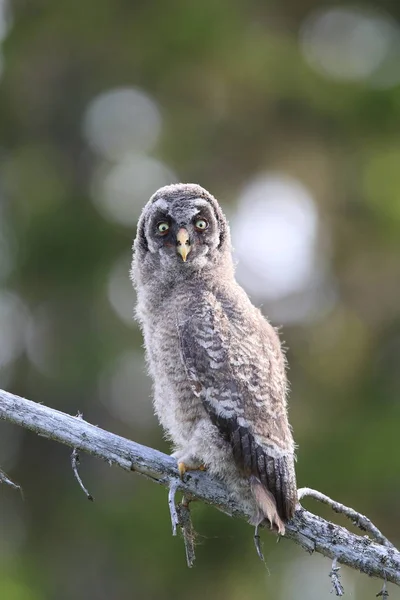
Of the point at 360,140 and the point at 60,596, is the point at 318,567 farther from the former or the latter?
the point at 360,140

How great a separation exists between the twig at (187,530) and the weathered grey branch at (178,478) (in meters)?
0.08

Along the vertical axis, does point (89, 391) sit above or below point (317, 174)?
below

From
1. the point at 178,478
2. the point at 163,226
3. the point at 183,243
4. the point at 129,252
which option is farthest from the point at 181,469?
the point at 129,252

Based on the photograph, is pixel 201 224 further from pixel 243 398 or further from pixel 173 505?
pixel 173 505

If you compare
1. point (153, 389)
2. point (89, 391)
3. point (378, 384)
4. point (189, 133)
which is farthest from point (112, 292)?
point (153, 389)

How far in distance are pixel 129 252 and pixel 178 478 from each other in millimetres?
11396

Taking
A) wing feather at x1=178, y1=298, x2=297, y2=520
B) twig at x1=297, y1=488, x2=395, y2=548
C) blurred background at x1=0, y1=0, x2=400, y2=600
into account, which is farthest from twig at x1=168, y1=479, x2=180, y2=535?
blurred background at x1=0, y1=0, x2=400, y2=600

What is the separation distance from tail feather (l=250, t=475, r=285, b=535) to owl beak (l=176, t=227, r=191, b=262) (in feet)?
4.49

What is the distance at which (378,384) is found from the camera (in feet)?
53.1

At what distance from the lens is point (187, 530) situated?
555cm

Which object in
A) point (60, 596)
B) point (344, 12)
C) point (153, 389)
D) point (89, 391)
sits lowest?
point (60, 596)

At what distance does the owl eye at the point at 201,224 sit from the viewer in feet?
21.3

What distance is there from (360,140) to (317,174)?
49.8 inches

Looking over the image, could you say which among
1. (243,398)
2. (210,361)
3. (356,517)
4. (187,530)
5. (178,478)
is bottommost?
(187,530)
